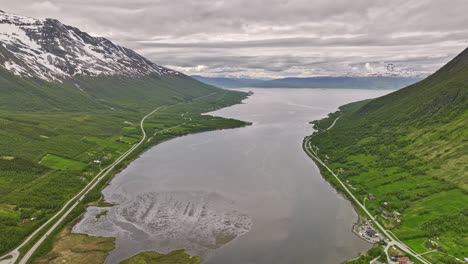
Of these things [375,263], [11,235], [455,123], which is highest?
[455,123]

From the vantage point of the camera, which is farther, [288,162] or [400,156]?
[288,162]

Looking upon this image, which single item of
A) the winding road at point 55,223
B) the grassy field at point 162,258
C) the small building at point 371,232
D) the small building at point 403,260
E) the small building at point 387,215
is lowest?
the grassy field at point 162,258

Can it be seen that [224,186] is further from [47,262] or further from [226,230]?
[47,262]

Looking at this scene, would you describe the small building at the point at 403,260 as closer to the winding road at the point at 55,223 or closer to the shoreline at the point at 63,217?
the shoreline at the point at 63,217

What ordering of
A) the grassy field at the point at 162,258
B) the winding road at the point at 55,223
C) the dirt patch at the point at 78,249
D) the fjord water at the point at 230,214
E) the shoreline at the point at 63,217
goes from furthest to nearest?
the fjord water at the point at 230,214, the dirt patch at the point at 78,249, the shoreline at the point at 63,217, the grassy field at the point at 162,258, the winding road at the point at 55,223

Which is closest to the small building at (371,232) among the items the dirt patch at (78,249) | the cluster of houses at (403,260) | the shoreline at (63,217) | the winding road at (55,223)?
the cluster of houses at (403,260)

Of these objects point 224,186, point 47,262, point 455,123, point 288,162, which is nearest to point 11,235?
point 47,262

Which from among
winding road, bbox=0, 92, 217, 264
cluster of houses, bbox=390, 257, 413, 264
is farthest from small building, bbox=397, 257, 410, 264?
winding road, bbox=0, 92, 217, 264
